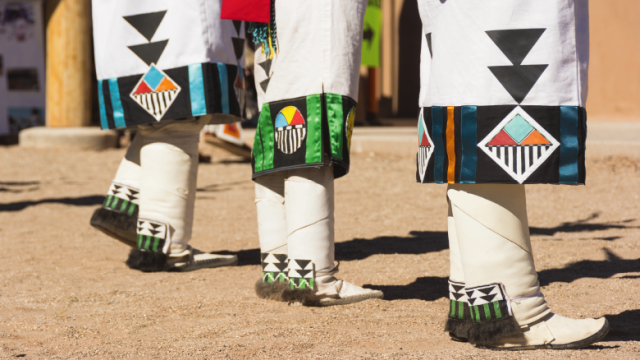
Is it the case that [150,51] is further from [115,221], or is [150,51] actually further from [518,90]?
[518,90]

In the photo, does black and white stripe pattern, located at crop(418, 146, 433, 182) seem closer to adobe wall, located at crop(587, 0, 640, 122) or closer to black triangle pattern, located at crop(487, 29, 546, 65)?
black triangle pattern, located at crop(487, 29, 546, 65)

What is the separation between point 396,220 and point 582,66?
2.41m

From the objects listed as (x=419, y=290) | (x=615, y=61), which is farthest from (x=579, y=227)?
(x=615, y=61)

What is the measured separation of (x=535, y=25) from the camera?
5.19 ft

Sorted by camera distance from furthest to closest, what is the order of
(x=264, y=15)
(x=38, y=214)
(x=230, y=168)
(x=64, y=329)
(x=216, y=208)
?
(x=230, y=168)
(x=216, y=208)
(x=38, y=214)
(x=264, y=15)
(x=64, y=329)

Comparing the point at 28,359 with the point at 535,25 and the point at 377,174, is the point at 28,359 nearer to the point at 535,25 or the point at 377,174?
the point at 535,25

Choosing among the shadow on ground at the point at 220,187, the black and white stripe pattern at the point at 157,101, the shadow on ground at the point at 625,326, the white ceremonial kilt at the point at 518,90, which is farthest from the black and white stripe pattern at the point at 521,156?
the shadow on ground at the point at 220,187

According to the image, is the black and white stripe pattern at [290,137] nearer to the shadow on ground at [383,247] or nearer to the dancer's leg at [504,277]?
the dancer's leg at [504,277]

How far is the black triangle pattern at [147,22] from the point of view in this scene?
267 cm

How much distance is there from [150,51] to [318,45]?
0.93m

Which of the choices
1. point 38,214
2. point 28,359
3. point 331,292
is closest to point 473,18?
point 331,292

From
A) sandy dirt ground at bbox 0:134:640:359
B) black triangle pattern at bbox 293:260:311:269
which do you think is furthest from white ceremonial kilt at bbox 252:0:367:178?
sandy dirt ground at bbox 0:134:640:359

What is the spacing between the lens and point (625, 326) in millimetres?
1893

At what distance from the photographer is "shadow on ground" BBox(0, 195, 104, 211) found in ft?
14.7
